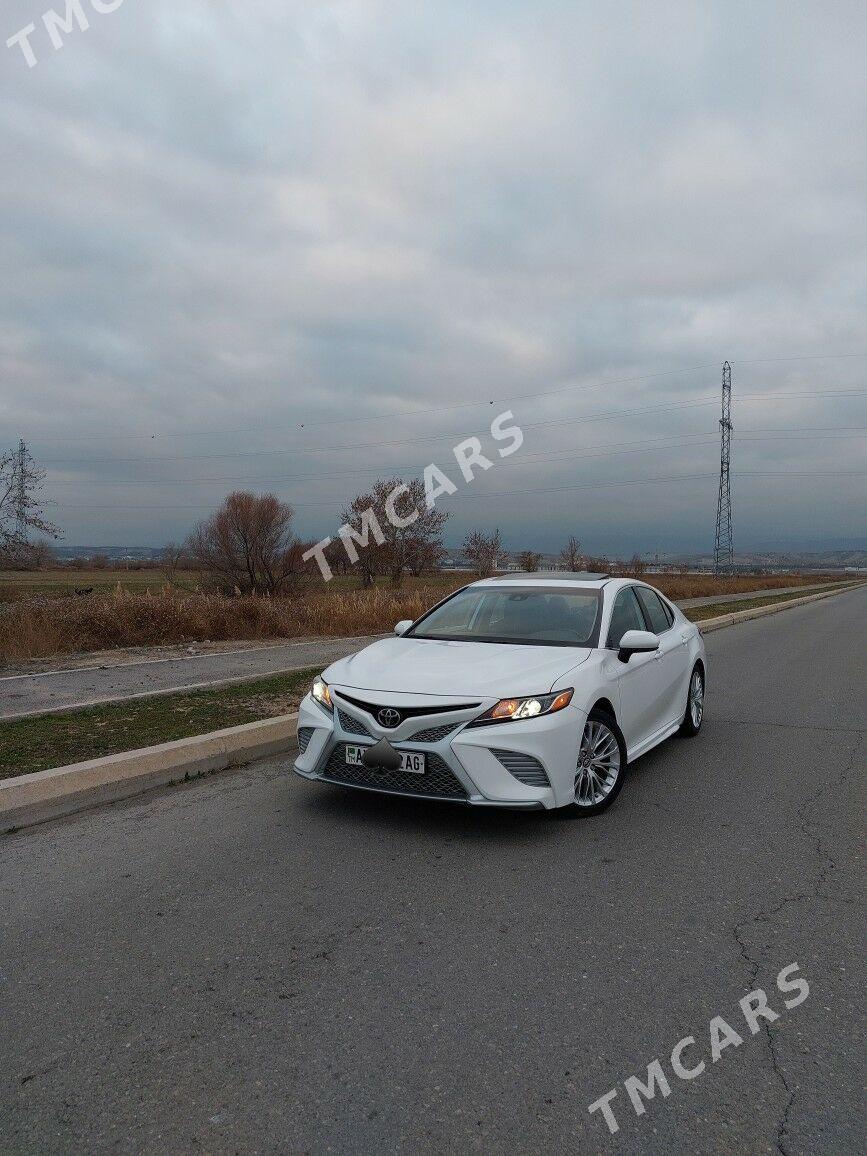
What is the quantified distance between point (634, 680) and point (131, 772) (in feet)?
12.0

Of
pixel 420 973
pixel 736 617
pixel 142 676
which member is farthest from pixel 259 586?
pixel 420 973

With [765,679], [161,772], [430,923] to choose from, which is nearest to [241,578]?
[765,679]

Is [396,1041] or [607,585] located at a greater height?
[607,585]

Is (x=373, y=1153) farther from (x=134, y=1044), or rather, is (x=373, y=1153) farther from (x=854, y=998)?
(x=854, y=998)

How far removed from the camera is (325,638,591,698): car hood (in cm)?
496

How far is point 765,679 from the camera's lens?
11.6 meters

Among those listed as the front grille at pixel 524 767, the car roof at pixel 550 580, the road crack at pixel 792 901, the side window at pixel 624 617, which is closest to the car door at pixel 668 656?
the side window at pixel 624 617

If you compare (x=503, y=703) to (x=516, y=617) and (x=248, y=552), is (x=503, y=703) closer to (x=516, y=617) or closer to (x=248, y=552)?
(x=516, y=617)

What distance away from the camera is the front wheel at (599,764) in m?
5.19

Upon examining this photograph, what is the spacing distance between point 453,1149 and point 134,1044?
1.19 metres

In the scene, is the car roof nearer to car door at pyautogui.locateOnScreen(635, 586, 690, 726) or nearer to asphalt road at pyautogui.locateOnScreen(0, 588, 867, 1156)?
car door at pyautogui.locateOnScreen(635, 586, 690, 726)

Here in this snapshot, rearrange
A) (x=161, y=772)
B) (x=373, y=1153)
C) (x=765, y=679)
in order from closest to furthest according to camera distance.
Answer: (x=373, y=1153) → (x=161, y=772) → (x=765, y=679)

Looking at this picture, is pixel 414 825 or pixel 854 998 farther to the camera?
pixel 414 825

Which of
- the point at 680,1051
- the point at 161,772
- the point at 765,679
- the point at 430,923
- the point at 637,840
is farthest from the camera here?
the point at 765,679
